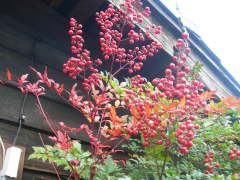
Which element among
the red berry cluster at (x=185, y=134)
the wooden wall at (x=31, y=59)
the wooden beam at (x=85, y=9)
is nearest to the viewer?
the red berry cluster at (x=185, y=134)

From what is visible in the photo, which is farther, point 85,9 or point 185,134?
→ point 85,9

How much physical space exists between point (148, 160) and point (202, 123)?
339 mm

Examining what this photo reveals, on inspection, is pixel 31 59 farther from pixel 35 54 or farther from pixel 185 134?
pixel 185 134

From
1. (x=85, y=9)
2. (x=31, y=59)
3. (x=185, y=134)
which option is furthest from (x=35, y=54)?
(x=185, y=134)

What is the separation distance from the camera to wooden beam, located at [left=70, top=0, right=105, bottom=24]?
1481mm

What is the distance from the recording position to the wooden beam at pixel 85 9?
1.48 meters

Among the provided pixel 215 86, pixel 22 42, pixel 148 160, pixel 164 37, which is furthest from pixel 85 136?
pixel 215 86

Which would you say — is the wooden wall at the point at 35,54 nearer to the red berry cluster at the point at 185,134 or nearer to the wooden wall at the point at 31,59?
the wooden wall at the point at 31,59

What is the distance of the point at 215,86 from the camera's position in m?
2.19

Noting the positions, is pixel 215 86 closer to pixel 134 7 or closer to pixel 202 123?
pixel 202 123

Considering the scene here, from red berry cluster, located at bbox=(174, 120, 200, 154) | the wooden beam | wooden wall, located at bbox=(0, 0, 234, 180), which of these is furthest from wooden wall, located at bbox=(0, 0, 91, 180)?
red berry cluster, located at bbox=(174, 120, 200, 154)

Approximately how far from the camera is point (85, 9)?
154 centimetres

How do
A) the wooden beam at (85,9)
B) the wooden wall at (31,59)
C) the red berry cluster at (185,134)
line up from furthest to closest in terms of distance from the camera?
the wooden beam at (85,9), the wooden wall at (31,59), the red berry cluster at (185,134)

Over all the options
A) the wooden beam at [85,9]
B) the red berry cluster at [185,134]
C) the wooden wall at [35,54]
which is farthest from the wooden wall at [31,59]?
the red berry cluster at [185,134]
